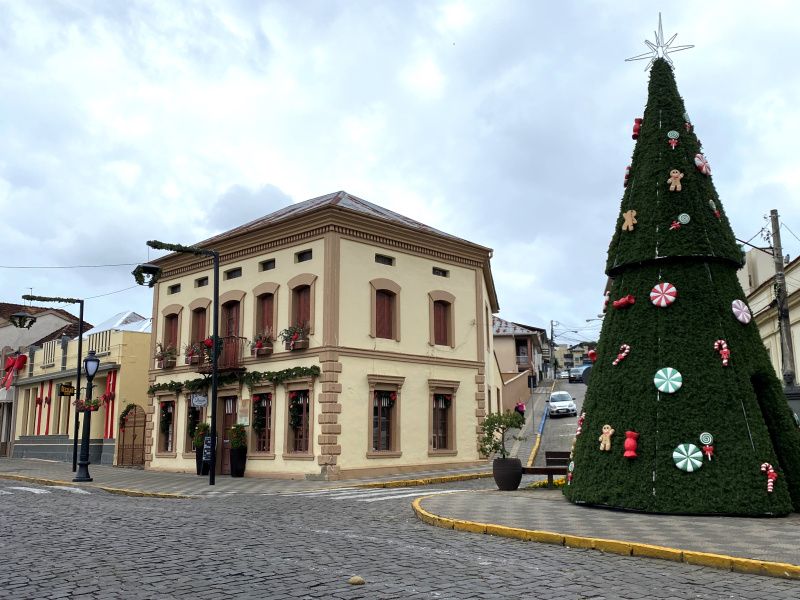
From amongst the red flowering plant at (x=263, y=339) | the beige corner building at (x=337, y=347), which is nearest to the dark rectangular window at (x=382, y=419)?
the beige corner building at (x=337, y=347)

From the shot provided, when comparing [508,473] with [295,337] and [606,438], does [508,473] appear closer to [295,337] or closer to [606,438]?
[606,438]

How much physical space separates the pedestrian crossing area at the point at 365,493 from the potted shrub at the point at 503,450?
3.83 ft

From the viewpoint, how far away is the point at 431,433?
23.5m

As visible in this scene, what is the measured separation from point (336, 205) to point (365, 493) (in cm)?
889

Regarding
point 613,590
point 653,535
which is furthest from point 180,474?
point 613,590

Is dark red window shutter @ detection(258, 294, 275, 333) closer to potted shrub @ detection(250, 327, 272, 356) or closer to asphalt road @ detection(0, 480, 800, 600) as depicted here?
potted shrub @ detection(250, 327, 272, 356)

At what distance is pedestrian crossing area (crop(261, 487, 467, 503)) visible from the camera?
1555 centimetres

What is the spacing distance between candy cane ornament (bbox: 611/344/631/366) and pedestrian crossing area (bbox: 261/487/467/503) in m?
5.29

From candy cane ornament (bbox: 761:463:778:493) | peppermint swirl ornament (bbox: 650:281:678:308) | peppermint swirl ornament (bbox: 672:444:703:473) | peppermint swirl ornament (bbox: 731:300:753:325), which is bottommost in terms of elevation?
candy cane ornament (bbox: 761:463:778:493)

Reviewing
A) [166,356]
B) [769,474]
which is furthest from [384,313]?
[769,474]

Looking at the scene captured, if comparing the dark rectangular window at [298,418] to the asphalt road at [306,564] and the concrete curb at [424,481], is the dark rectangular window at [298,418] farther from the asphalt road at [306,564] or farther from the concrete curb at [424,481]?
the asphalt road at [306,564]

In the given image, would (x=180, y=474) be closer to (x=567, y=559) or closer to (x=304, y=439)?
(x=304, y=439)

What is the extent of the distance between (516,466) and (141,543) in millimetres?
9209

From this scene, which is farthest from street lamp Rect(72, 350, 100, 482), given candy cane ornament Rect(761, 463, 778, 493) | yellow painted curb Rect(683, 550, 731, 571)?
yellow painted curb Rect(683, 550, 731, 571)
